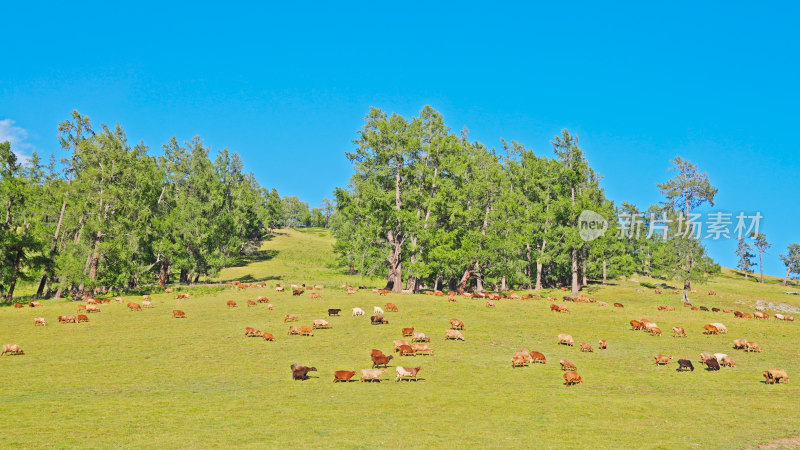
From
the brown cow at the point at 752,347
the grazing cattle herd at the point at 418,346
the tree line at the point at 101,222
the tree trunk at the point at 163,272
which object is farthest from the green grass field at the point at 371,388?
the tree trunk at the point at 163,272

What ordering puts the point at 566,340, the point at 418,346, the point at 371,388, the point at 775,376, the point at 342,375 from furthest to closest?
the point at 566,340
the point at 418,346
the point at 775,376
the point at 342,375
the point at 371,388

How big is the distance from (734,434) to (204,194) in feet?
241

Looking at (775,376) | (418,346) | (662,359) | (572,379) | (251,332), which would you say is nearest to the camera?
(572,379)

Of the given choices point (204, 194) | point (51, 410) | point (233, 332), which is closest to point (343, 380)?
point (51, 410)

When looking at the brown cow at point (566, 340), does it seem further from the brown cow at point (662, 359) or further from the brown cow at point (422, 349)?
the brown cow at point (422, 349)

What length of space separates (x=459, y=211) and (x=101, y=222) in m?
40.2

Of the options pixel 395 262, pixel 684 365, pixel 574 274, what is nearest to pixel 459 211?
pixel 395 262

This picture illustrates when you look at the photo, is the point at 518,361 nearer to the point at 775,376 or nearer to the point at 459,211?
the point at 775,376

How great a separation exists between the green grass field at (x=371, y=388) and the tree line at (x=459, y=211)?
59.5 feet

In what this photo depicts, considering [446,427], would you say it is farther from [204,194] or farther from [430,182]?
[204,194]

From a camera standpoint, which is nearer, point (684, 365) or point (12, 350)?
point (684, 365)

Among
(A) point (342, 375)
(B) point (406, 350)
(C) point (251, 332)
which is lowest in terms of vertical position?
(A) point (342, 375)

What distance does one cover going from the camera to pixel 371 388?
20062 mm

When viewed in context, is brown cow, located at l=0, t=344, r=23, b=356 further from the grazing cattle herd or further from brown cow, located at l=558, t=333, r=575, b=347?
brown cow, located at l=558, t=333, r=575, b=347
